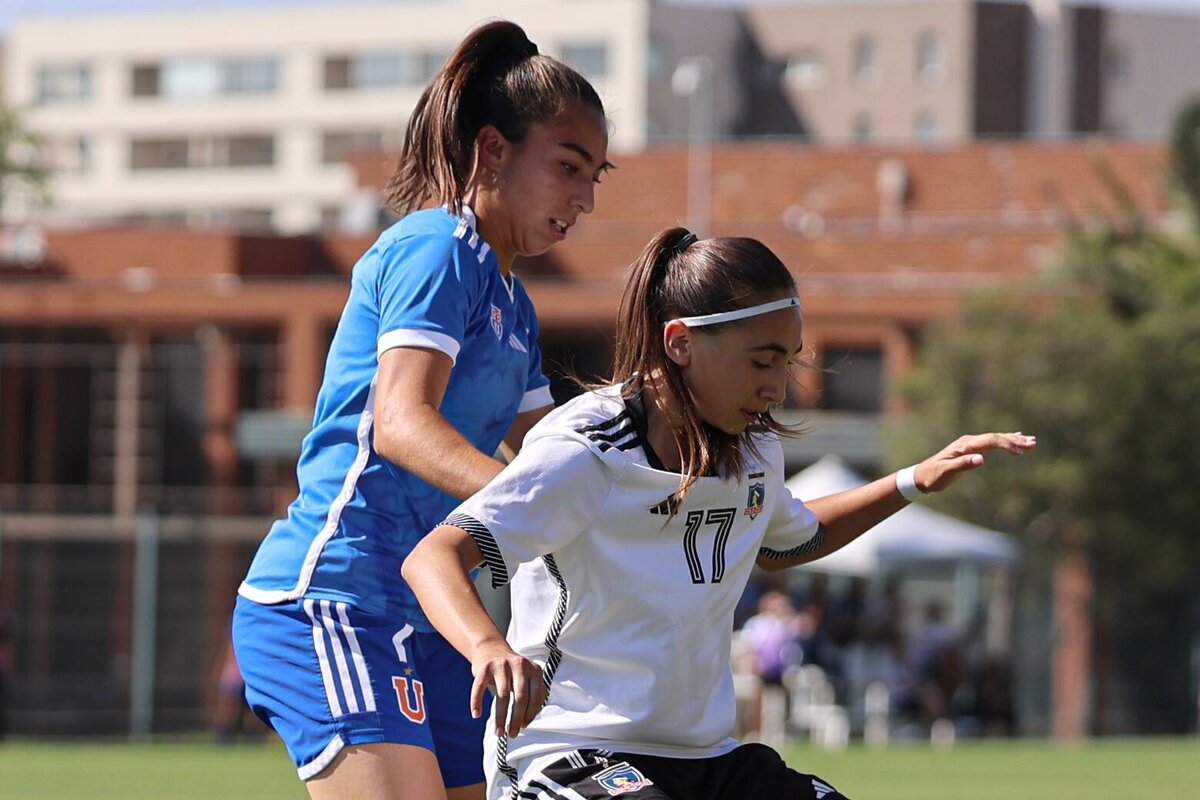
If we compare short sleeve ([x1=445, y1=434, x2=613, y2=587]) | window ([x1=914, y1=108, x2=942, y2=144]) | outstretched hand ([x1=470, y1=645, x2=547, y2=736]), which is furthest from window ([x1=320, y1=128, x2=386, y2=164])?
outstretched hand ([x1=470, y1=645, x2=547, y2=736])

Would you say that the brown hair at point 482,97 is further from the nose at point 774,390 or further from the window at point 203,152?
the window at point 203,152

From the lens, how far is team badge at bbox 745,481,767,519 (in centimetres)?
444

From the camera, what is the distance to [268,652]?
15.3ft

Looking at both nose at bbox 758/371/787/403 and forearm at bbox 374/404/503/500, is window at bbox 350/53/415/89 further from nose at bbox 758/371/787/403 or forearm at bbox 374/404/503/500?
nose at bbox 758/371/787/403

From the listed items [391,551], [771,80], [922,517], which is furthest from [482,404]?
[771,80]

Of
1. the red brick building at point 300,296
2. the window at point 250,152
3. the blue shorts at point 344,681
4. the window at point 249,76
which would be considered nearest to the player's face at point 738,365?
the blue shorts at point 344,681

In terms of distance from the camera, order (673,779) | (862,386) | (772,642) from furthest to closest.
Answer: (862,386), (772,642), (673,779)

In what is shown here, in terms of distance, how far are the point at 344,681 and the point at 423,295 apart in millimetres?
788

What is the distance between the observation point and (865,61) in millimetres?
98625

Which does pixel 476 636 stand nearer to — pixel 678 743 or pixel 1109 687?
pixel 678 743

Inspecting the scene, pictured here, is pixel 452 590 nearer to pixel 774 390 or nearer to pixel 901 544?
pixel 774 390

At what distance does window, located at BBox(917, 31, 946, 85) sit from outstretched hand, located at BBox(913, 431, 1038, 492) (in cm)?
9198

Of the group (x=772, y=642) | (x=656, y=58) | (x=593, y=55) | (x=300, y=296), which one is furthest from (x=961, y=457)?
(x=593, y=55)

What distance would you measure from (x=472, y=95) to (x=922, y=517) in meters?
23.4
